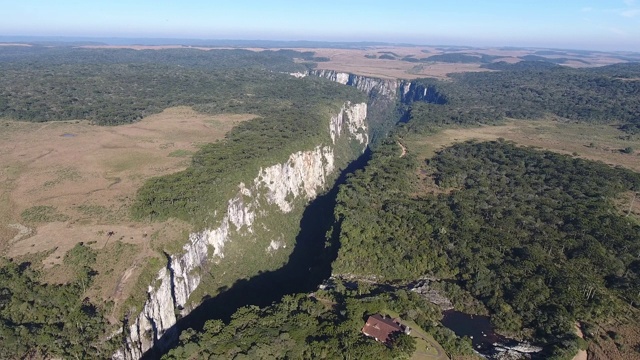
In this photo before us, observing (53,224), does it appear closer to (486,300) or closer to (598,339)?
(486,300)

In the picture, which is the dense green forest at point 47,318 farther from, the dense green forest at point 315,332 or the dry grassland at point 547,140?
the dry grassland at point 547,140

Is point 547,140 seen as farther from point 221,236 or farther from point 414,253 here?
point 221,236

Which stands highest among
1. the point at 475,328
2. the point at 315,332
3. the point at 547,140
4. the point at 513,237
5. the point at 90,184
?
the point at 547,140

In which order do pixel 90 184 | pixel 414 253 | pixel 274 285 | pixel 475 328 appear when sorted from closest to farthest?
pixel 475 328 < pixel 414 253 < pixel 274 285 < pixel 90 184

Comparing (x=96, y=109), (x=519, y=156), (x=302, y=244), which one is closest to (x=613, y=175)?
(x=519, y=156)

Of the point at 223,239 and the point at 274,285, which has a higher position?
the point at 223,239

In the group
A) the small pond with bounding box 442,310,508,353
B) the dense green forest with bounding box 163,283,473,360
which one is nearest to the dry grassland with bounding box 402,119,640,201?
the small pond with bounding box 442,310,508,353

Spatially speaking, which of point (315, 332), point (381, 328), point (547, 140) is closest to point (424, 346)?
point (381, 328)
